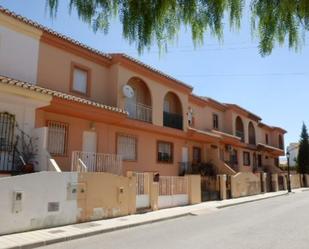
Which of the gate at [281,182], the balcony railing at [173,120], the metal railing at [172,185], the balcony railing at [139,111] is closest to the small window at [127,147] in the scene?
the balcony railing at [139,111]

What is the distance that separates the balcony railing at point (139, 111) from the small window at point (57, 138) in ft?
17.1

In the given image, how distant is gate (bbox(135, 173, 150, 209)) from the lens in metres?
17.8

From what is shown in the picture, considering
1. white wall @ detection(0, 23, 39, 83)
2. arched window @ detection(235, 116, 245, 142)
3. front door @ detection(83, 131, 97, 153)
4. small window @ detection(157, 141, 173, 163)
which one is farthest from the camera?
arched window @ detection(235, 116, 245, 142)

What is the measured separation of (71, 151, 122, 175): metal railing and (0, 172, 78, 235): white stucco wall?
291 centimetres

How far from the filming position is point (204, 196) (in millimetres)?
24422

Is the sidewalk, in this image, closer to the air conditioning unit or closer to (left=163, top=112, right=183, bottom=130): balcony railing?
(left=163, top=112, right=183, bottom=130): balcony railing

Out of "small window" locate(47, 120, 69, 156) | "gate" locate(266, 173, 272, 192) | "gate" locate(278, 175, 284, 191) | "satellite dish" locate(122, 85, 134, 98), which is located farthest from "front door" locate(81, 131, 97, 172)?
"gate" locate(278, 175, 284, 191)

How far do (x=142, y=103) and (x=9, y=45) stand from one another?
985 centimetres

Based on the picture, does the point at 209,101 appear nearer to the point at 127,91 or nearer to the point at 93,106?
the point at 127,91

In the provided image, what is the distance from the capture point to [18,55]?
16469 millimetres

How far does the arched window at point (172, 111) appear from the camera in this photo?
25620mm

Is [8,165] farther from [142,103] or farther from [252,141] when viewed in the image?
[252,141]

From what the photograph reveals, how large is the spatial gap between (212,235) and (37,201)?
604 centimetres

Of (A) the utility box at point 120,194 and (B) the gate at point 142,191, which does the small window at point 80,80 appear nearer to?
(B) the gate at point 142,191
